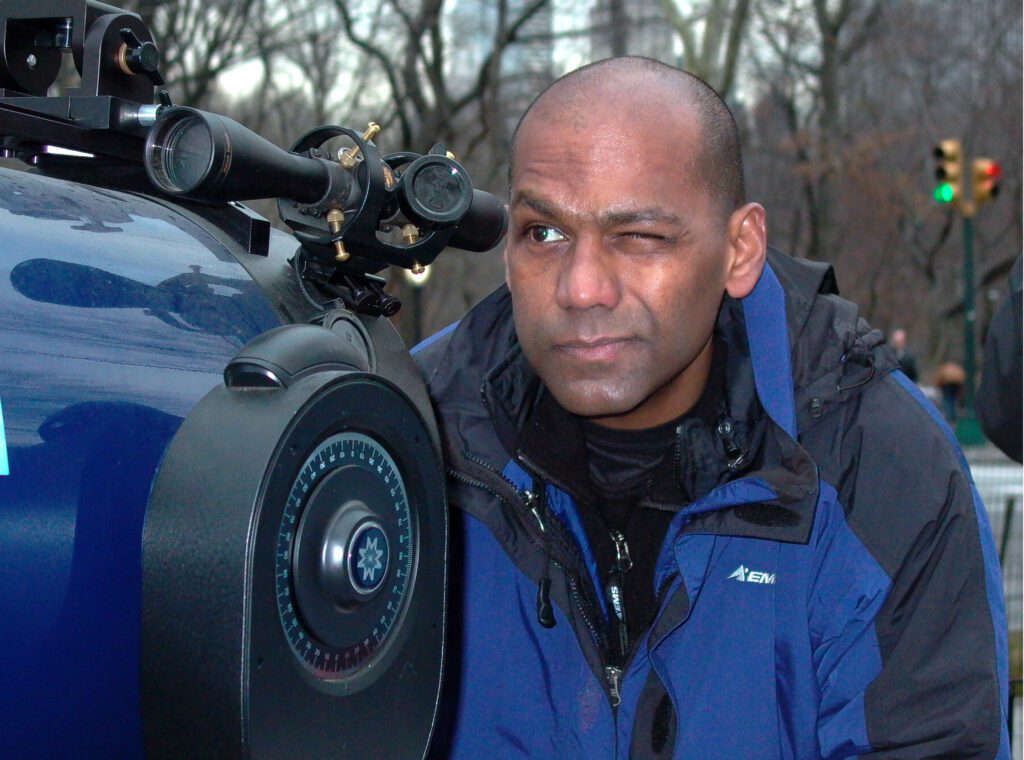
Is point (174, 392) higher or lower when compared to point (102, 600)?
higher

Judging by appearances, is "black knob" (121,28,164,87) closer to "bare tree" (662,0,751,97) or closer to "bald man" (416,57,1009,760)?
"bald man" (416,57,1009,760)

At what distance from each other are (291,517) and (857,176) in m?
20.7

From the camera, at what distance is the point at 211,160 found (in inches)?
63.2

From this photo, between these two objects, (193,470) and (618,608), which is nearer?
(193,470)

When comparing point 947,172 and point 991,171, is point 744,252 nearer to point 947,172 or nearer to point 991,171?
point 947,172

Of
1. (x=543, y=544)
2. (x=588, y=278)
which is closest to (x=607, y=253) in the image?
(x=588, y=278)

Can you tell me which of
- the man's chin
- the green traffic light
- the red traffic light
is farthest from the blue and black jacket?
the red traffic light

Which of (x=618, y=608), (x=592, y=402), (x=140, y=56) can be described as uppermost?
(x=140, y=56)

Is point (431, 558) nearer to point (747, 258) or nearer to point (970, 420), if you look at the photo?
point (747, 258)

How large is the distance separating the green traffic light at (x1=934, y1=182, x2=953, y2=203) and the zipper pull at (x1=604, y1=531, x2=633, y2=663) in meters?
14.9

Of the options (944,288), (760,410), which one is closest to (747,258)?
(760,410)

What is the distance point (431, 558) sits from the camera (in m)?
1.72

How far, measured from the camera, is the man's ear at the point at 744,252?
7.95 feet

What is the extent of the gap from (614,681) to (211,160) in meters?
1.14
